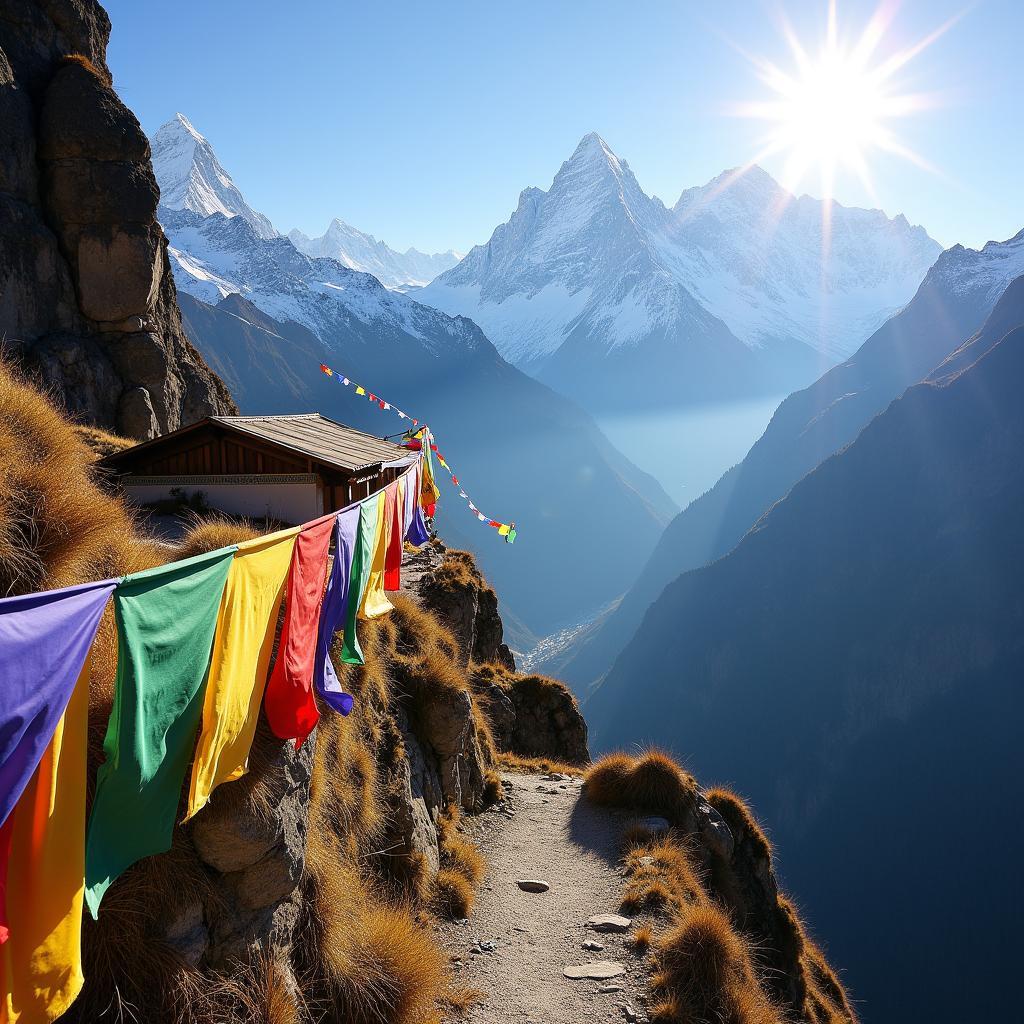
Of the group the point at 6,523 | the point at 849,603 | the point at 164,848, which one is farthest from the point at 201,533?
the point at 849,603

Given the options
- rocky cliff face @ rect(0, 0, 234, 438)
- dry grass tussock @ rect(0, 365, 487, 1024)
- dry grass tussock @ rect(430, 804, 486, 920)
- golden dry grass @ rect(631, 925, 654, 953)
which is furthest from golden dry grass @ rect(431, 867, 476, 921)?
rocky cliff face @ rect(0, 0, 234, 438)

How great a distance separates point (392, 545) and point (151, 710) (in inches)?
380

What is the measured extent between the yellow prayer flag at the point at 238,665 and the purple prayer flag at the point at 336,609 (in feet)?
4.97

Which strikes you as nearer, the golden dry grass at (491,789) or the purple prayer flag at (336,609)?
the purple prayer flag at (336,609)

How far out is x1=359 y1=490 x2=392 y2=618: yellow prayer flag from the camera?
39.8ft

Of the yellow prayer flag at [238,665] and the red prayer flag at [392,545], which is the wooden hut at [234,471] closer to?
the red prayer flag at [392,545]

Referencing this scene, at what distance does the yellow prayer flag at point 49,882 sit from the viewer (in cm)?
414

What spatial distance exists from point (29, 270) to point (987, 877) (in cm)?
14699

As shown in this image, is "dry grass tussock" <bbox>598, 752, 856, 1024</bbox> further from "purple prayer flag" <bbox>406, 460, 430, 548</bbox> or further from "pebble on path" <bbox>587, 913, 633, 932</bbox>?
"purple prayer flag" <bbox>406, 460, 430, 548</bbox>

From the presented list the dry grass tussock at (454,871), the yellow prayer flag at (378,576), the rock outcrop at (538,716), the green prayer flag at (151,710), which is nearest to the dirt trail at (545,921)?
the dry grass tussock at (454,871)

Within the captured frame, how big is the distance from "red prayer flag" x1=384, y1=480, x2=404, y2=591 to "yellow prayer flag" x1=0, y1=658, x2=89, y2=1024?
930cm

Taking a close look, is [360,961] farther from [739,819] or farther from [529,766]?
[739,819]

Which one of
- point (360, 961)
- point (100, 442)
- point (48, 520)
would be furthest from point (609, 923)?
point (100, 442)

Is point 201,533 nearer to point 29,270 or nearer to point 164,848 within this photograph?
point 164,848
